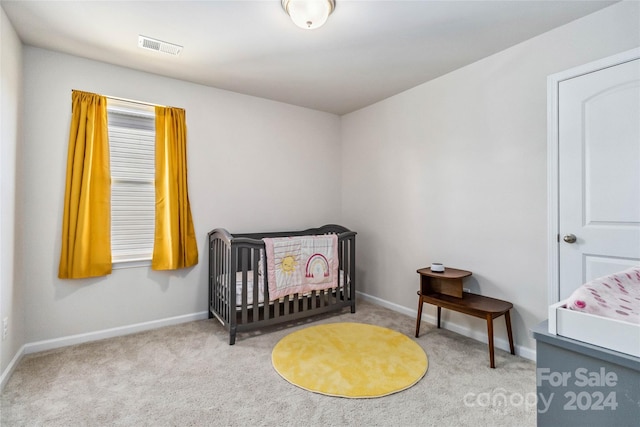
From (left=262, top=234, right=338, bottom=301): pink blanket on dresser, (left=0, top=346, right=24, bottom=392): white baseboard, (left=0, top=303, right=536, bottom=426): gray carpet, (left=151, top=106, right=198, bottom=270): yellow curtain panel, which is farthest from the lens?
(left=151, top=106, right=198, bottom=270): yellow curtain panel

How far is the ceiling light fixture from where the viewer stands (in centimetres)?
173

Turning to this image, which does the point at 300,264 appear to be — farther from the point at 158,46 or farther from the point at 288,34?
the point at 158,46

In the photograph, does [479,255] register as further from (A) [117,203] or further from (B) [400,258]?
(A) [117,203]

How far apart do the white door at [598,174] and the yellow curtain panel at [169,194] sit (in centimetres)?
304

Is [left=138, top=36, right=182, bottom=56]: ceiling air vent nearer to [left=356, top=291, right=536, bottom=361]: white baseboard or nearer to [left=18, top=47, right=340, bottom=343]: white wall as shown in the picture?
[left=18, top=47, right=340, bottom=343]: white wall

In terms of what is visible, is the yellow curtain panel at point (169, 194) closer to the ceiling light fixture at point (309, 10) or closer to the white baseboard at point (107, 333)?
the white baseboard at point (107, 333)

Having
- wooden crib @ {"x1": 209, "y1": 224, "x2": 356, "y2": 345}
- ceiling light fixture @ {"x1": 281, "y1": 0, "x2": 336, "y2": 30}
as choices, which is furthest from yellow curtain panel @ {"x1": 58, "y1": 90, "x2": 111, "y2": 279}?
ceiling light fixture @ {"x1": 281, "y1": 0, "x2": 336, "y2": 30}

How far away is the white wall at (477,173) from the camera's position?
2.17m

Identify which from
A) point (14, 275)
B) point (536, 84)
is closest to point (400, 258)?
point (536, 84)

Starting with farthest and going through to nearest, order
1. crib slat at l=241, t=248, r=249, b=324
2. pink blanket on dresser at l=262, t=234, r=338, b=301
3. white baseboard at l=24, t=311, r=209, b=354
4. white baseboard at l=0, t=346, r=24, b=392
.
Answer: pink blanket on dresser at l=262, t=234, r=338, b=301 < crib slat at l=241, t=248, r=249, b=324 < white baseboard at l=24, t=311, r=209, b=354 < white baseboard at l=0, t=346, r=24, b=392

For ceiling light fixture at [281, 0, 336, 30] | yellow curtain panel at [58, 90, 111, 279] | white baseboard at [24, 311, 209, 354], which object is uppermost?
ceiling light fixture at [281, 0, 336, 30]

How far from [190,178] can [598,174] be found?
10.5 feet

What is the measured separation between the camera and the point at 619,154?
1.84m

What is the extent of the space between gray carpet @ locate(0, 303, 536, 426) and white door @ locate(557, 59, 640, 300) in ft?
2.79
